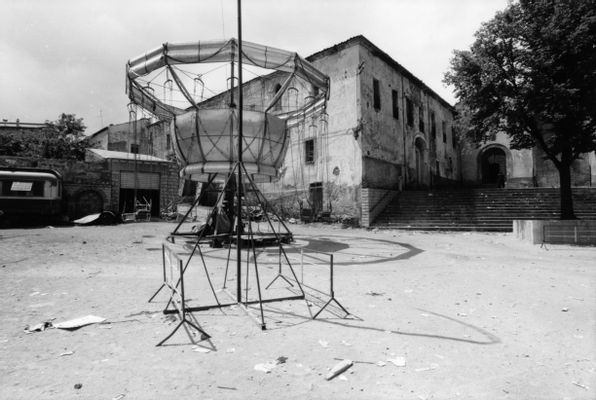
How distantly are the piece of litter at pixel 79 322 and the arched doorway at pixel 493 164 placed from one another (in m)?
34.1

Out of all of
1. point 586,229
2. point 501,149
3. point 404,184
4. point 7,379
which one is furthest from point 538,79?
point 501,149

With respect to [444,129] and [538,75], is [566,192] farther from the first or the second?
[444,129]

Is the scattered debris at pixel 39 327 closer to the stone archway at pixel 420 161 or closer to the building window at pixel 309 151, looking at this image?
the building window at pixel 309 151

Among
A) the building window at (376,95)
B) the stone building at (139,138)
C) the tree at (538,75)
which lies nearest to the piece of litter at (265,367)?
the tree at (538,75)

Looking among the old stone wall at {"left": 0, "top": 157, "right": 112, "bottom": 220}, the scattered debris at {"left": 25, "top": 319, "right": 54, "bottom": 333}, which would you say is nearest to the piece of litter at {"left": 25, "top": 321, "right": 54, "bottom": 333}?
the scattered debris at {"left": 25, "top": 319, "right": 54, "bottom": 333}

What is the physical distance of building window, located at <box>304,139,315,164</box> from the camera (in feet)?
70.6

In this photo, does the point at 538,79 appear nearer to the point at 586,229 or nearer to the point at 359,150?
the point at 586,229

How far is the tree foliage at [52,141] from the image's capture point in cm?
2880

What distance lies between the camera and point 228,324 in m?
4.15

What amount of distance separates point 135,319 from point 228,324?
49.0 inches

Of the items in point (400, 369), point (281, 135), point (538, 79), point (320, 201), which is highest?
point (538, 79)

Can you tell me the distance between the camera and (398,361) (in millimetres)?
3176

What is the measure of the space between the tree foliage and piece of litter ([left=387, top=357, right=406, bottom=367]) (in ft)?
110

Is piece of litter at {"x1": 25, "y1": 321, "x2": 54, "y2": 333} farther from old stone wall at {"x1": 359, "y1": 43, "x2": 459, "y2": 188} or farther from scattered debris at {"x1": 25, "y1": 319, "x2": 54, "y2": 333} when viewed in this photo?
old stone wall at {"x1": 359, "y1": 43, "x2": 459, "y2": 188}
